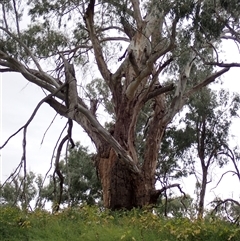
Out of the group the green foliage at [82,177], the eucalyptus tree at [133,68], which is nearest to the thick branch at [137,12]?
the eucalyptus tree at [133,68]

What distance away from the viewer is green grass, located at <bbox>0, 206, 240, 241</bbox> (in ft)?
19.3

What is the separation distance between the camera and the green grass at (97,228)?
5.89 metres

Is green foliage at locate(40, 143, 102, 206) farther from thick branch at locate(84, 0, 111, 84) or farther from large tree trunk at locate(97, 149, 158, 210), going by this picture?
large tree trunk at locate(97, 149, 158, 210)

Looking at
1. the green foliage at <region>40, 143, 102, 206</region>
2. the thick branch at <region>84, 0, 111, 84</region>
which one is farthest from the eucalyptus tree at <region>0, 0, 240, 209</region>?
the green foliage at <region>40, 143, 102, 206</region>

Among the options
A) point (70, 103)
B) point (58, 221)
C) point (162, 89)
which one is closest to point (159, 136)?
point (162, 89)

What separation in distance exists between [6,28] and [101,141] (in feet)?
10.5

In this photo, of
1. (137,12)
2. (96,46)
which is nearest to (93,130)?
(96,46)

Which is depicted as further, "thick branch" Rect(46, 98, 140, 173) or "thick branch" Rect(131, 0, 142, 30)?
"thick branch" Rect(131, 0, 142, 30)

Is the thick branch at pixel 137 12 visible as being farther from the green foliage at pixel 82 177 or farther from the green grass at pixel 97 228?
the green foliage at pixel 82 177

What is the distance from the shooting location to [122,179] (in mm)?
10992

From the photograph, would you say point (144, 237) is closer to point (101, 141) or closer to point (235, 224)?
point (235, 224)

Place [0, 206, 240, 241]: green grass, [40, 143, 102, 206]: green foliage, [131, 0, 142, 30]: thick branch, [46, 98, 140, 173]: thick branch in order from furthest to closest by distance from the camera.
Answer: [40, 143, 102, 206]: green foliage
[131, 0, 142, 30]: thick branch
[46, 98, 140, 173]: thick branch
[0, 206, 240, 241]: green grass

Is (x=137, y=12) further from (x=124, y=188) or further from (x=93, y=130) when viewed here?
(x=124, y=188)

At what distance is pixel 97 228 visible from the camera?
21.2 feet
